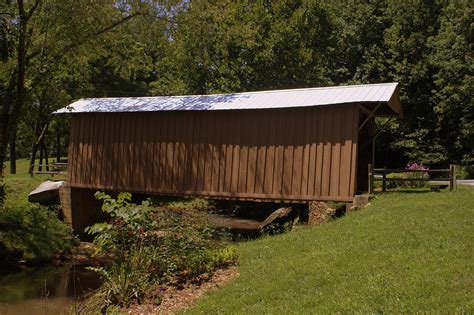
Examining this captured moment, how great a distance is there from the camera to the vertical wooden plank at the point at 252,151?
624 inches

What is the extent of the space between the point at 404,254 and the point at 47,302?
8096 millimetres

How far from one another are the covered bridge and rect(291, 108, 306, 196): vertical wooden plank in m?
0.03

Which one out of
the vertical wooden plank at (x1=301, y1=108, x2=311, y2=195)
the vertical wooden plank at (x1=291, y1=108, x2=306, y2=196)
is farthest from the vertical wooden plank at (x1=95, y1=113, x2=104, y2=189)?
the vertical wooden plank at (x1=301, y1=108, x2=311, y2=195)

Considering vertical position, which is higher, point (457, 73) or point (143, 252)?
point (457, 73)

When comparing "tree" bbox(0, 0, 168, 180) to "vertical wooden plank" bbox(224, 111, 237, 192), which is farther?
"tree" bbox(0, 0, 168, 180)

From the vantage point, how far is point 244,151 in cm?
1608

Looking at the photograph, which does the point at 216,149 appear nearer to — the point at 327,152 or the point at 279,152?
the point at 279,152

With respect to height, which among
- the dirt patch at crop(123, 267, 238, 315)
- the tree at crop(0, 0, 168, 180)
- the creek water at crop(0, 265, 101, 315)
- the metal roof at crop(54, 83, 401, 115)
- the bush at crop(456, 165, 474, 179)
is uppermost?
the tree at crop(0, 0, 168, 180)

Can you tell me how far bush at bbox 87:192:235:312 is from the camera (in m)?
8.34

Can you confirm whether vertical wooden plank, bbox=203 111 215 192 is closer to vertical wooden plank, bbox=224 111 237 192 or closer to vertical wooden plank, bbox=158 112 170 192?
vertical wooden plank, bbox=224 111 237 192

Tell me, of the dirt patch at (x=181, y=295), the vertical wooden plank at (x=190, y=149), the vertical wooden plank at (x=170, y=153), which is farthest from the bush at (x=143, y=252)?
the vertical wooden plank at (x=170, y=153)

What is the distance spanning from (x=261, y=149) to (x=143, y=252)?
766 centimetres

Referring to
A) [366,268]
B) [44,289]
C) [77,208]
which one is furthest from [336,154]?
[77,208]

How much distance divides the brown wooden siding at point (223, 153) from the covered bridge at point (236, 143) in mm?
32
